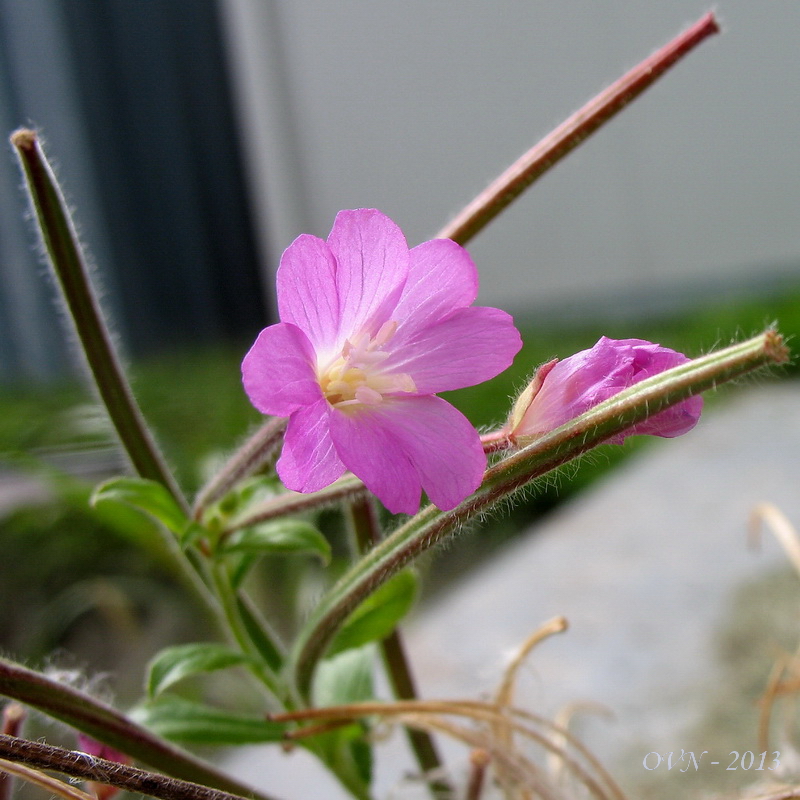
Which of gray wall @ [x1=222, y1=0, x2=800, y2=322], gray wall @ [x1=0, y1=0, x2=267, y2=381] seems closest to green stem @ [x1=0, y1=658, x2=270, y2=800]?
gray wall @ [x1=0, y1=0, x2=267, y2=381]

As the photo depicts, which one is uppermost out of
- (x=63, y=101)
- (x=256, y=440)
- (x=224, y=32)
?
(x=224, y=32)

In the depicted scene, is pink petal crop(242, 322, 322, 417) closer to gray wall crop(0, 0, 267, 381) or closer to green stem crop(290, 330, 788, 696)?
green stem crop(290, 330, 788, 696)

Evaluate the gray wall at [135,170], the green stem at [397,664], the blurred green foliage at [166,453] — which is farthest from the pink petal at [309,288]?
the gray wall at [135,170]

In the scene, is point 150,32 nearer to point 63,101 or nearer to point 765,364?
point 63,101

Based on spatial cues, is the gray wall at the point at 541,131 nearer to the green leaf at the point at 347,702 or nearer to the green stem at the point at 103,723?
the green leaf at the point at 347,702

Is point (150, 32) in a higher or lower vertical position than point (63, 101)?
higher

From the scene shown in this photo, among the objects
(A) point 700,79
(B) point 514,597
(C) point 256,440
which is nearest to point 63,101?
(A) point 700,79

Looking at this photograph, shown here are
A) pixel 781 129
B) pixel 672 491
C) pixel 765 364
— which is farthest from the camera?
pixel 781 129

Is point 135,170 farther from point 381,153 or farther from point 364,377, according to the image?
point 364,377
